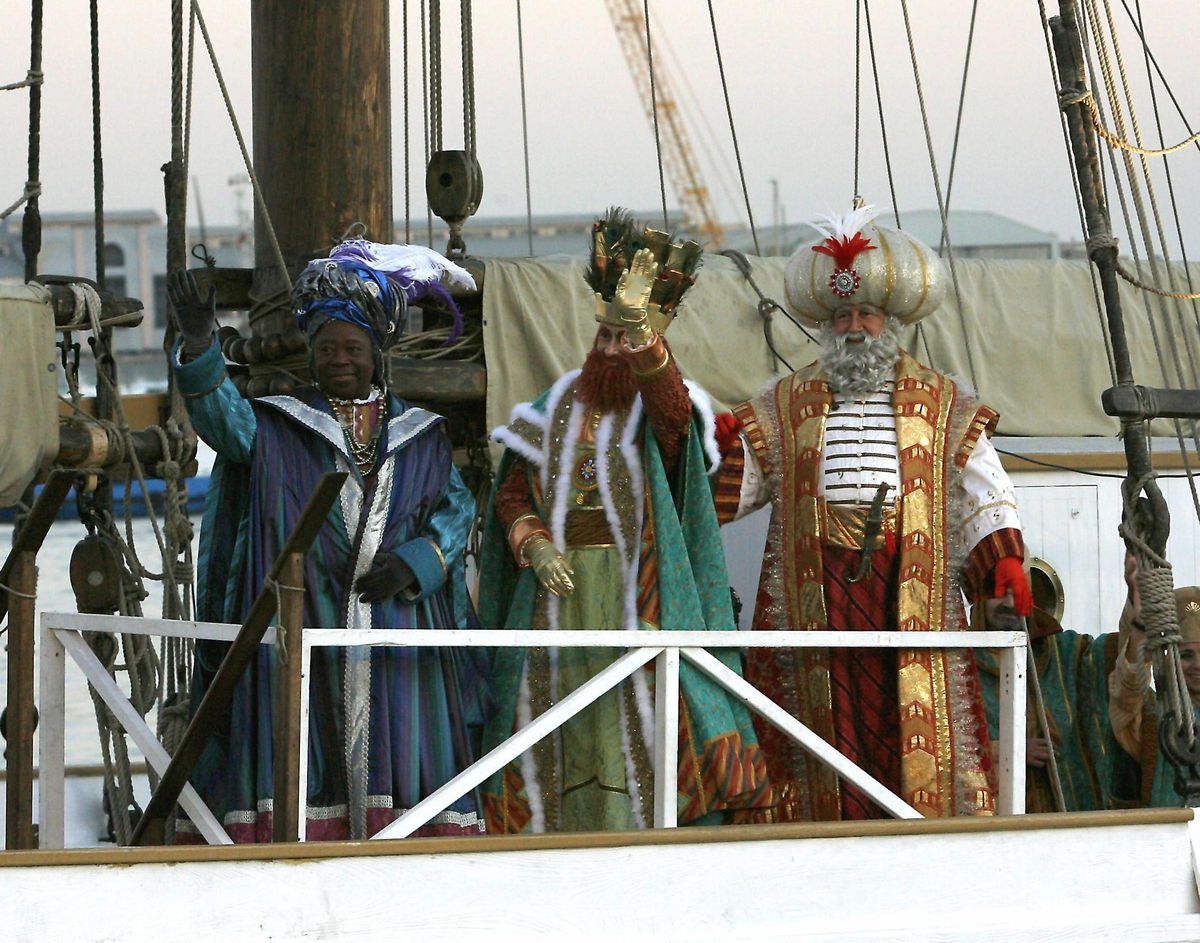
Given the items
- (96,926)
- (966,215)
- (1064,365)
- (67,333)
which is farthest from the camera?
(966,215)

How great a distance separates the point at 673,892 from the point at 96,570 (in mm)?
2023

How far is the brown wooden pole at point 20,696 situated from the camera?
4.09m

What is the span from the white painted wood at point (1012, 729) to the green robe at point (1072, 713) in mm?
739

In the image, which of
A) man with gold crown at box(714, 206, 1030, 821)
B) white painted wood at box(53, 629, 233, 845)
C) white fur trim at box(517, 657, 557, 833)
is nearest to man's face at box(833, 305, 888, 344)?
man with gold crown at box(714, 206, 1030, 821)

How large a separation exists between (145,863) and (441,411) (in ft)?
8.98

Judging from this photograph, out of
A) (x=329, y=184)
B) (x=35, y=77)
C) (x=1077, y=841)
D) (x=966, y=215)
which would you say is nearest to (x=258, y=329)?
(x=329, y=184)

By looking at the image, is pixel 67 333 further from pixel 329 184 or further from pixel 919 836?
pixel 919 836

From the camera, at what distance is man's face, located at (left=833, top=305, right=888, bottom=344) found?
14.8ft

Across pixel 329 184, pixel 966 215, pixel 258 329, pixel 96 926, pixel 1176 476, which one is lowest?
pixel 96 926

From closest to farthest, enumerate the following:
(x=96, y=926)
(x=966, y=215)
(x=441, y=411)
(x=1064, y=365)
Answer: (x=96, y=926) → (x=441, y=411) → (x=1064, y=365) → (x=966, y=215)

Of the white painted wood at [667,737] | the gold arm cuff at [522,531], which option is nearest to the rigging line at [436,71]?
the gold arm cuff at [522,531]

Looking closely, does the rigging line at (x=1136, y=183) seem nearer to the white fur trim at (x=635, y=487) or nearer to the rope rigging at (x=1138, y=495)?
the rope rigging at (x=1138, y=495)

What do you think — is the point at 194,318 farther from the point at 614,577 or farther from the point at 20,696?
the point at 614,577

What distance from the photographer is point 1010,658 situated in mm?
4113
